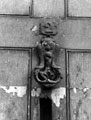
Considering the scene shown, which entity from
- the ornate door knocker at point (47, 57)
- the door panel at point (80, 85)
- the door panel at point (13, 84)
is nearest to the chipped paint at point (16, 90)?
the door panel at point (13, 84)

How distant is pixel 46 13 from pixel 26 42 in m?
0.31

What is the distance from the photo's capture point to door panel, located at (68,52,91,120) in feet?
11.4

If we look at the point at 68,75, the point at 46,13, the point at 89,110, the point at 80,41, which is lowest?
the point at 89,110

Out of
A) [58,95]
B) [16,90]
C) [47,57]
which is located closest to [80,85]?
[58,95]

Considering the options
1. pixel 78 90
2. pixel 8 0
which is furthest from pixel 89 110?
pixel 8 0

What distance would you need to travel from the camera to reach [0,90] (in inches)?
137

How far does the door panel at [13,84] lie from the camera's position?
11.3 feet

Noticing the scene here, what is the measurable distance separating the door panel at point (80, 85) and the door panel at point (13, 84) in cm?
38

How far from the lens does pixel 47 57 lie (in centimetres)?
353

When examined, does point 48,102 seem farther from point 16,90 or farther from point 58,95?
point 16,90

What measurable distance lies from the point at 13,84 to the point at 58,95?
387 mm

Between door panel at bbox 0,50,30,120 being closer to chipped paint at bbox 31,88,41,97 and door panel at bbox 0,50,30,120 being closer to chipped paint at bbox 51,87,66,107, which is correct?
chipped paint at bbox 31,88,41,97

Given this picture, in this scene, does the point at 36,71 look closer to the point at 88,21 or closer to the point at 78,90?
the point at 78,90

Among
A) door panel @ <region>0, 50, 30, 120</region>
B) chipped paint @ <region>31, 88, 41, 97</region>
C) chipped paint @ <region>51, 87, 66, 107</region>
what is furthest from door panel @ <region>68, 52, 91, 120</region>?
door panel @ <region>0, 50, 30, 120</region>
